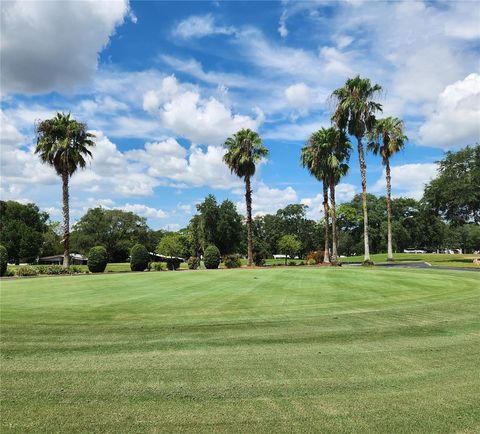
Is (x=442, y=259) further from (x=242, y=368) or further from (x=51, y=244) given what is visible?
(x=51, y=244)

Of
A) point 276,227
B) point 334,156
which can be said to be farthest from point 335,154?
point 276,227

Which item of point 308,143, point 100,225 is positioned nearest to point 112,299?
point 308,143

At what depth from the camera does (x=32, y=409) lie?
446 cm

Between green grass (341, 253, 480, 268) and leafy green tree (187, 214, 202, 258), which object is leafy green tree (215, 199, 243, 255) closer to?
leafy green tree (187, 214, 202, 258)

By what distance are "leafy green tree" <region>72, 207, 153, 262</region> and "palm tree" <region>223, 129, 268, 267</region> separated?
5049cm

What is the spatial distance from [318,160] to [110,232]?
58.4 meters

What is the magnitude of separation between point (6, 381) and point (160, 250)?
6572cm

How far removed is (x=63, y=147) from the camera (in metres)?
38.8

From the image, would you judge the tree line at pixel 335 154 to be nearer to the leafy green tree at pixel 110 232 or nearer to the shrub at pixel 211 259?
the shrub at pixel 211 259

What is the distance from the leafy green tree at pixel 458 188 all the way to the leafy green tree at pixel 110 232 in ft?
202

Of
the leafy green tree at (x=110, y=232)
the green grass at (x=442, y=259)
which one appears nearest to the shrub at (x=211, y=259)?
the green grass at (x=442, y=259)

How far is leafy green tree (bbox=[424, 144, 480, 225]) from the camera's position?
4631 centimetres

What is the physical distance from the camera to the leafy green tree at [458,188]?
46312 millimetres

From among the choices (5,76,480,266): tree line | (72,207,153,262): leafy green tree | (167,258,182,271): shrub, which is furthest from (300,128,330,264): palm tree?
(72,207,153,262): leafy green tree
